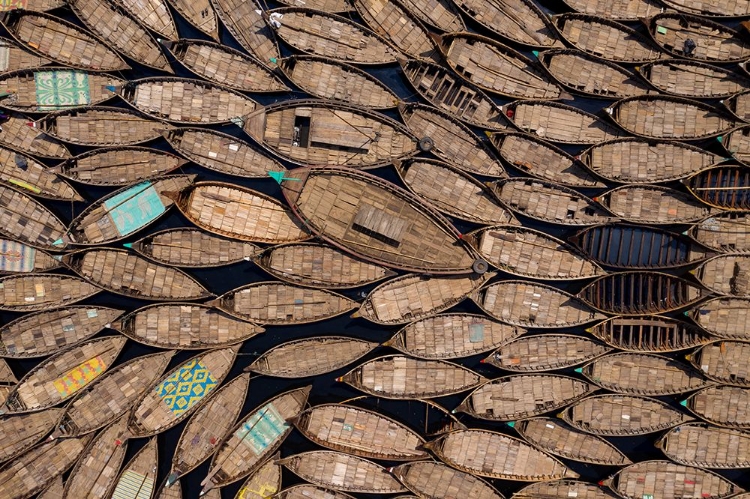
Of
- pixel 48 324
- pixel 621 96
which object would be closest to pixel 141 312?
pixel 48 324

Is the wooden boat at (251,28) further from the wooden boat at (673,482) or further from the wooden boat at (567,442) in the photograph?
the wooden boat at (673,482)

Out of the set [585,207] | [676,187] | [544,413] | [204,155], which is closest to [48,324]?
[204,155]

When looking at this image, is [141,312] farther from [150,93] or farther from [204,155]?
[150,93]

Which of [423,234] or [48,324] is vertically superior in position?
[423,234]

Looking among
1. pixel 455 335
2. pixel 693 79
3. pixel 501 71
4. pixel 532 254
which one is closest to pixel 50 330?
pixel 455 335

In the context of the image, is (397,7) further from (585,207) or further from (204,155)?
(585,207)

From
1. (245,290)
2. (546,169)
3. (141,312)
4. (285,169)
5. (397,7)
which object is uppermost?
(397,7)
